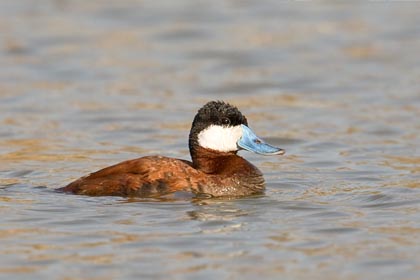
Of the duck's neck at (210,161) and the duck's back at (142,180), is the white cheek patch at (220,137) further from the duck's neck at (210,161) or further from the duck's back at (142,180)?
the duck's back at (142,180)

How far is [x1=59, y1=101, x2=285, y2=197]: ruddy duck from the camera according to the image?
9258 millimetres

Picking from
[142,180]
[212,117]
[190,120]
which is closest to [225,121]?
[212,117]

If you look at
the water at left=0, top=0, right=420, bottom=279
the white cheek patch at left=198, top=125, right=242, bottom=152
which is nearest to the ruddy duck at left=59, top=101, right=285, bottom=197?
the white cheek patch at left=198, top=125, right=242, bottom=152

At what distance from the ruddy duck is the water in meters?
0.14

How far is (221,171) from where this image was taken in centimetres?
958

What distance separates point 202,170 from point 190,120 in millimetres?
3720

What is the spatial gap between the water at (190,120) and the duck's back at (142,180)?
0.40ft

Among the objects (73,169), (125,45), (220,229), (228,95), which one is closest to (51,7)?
(125,45)

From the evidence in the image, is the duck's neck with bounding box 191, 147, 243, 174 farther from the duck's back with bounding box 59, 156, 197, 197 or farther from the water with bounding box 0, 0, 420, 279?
the water with bounding box 0, 0, 420, 279

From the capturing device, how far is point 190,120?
43.5ft

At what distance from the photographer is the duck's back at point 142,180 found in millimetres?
9234

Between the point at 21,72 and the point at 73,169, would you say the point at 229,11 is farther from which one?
the point at 73,169

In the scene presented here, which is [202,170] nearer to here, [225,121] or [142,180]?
[225,121]

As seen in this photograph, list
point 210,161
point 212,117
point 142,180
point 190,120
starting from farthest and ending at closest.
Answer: point 190,120 → point 210,161 → point 212,117 → point 142,180
